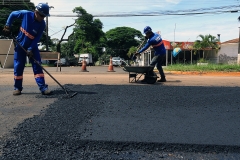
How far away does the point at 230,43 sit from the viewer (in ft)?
96.2

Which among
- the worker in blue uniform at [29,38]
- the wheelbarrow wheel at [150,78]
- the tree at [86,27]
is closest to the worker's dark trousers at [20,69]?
the worker in blue uniform at [29,38]

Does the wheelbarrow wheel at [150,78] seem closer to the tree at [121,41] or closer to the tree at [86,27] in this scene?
the tree at [86,27]

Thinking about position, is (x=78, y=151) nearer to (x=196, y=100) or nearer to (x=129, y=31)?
(x=196, y=100)

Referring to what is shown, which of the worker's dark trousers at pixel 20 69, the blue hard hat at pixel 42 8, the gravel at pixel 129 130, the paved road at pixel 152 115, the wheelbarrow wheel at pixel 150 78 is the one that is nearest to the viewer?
the gravel at pixel 129 130

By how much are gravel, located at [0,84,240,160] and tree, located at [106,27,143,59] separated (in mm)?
57475

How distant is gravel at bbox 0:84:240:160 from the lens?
280 cm

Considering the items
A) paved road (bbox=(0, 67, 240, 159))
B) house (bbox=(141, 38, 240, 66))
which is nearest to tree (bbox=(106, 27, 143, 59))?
house (bbox=(141, 38, 240, 66))

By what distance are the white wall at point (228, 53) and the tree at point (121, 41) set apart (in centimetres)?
3387

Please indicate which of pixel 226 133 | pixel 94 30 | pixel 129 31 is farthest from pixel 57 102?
pixel 129 31

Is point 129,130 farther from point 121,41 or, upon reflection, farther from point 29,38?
point 121,41

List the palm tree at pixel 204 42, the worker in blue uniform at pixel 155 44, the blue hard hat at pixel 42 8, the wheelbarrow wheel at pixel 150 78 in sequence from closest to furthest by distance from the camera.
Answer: the blue hard hat at pixel 42 8 < the wheelbarrow wheel at pixel 150 78 < the worker in blue uniform at pixel 155 44 < the palm tree at pixel 204 42

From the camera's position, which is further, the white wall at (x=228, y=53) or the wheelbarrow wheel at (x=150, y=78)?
the white wall at (x=228, y=53)

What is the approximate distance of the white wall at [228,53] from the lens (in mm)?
28578

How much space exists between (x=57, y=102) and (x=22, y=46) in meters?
1.59
